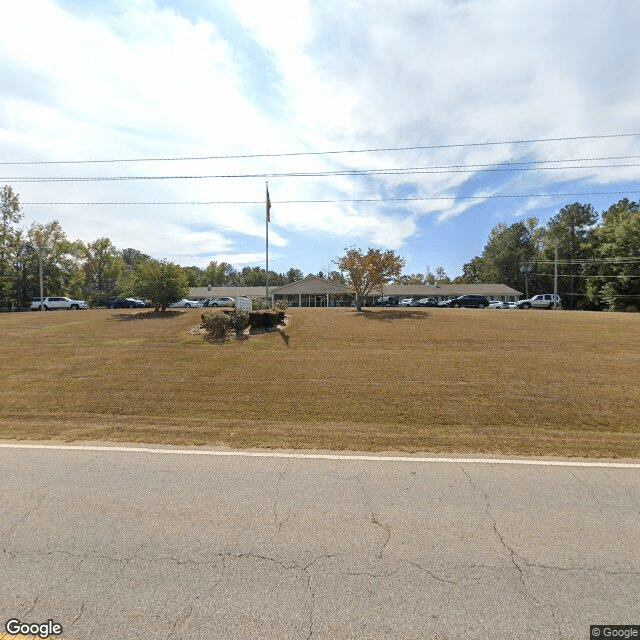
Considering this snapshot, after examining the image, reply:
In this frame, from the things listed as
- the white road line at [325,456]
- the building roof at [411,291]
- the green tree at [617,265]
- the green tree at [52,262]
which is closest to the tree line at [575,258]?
the green tree at [617,265]

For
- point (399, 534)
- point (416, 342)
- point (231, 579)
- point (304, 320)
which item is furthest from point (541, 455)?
point (304, 320)

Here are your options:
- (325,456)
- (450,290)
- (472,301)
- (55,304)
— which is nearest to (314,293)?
(472,301)

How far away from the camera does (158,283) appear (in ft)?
81.6

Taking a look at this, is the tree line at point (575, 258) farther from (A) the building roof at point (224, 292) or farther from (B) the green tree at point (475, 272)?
(A) the building roof at point (224, 292)

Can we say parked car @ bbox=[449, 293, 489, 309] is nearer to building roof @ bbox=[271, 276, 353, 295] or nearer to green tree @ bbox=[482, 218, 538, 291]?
building roof @ bbox=[271, 276, 353, 295]

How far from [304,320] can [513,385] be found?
41.8 feet

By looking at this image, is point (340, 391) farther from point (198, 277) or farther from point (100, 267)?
point (198, 277)

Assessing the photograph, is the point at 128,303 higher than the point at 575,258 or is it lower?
lower

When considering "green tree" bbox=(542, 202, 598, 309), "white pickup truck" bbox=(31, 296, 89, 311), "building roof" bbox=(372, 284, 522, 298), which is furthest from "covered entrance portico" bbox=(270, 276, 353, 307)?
"green tree" bbox=(542, 202, 598, 309)

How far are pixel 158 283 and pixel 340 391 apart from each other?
68.5ft

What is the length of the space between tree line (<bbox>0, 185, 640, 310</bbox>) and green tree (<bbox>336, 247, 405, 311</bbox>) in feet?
1.14

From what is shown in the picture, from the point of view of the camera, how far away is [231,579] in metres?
2.70

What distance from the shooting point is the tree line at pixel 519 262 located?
149 ft

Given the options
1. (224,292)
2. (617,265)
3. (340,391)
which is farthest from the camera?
(224,292)
